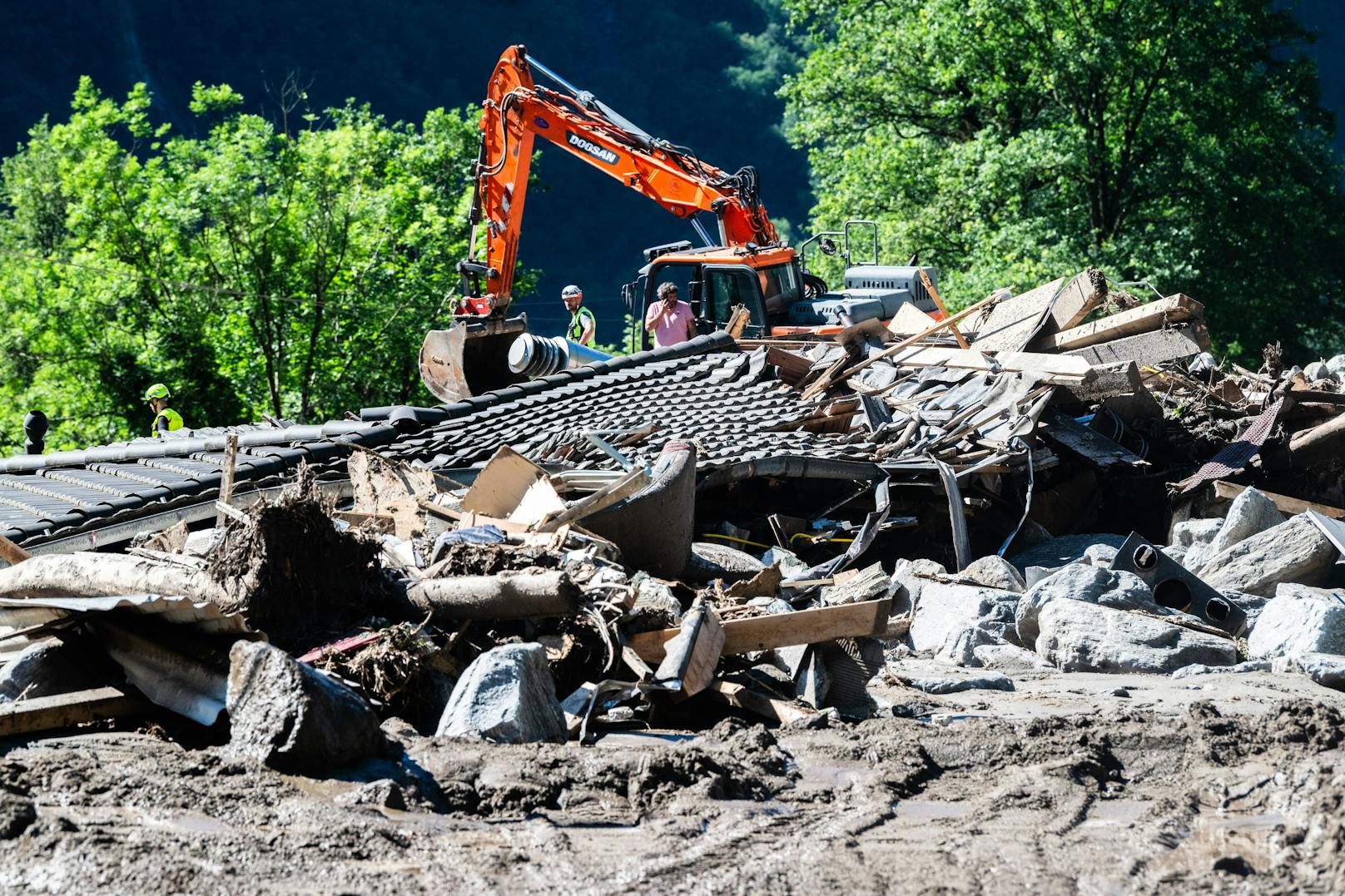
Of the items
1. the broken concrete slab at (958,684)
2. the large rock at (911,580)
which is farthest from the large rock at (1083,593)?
the broken concrete slab at (958,684)

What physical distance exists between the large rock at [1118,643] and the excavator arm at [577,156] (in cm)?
1040

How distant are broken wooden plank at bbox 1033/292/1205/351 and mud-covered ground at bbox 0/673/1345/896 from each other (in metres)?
7.74

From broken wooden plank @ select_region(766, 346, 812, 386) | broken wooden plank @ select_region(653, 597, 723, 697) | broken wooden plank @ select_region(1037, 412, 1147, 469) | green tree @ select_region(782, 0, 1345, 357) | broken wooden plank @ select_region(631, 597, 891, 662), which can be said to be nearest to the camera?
broken wooden plank @ select_region(653, 597, 723, 697)

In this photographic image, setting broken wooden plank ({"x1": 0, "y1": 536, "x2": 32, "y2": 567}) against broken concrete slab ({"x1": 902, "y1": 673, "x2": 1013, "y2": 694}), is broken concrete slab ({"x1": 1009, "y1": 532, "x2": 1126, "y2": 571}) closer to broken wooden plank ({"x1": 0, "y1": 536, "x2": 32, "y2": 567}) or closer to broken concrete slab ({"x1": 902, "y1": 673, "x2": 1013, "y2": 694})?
broken concrete slab ({"x1": 902, "y1": 673, "x2": 1013, "y2": 694})

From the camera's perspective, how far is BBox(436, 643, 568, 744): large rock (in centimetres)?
548

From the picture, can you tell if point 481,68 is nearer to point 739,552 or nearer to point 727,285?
point 727,285

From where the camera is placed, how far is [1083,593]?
8227 millimetres

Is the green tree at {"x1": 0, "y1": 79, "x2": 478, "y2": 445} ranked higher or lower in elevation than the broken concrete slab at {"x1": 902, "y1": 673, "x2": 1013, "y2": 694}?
higher

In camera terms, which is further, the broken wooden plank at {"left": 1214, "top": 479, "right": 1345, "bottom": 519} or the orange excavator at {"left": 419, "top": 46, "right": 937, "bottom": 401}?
the orange excavator at {"left": 419, "top": 46, "right": 937, "bottom": 401}

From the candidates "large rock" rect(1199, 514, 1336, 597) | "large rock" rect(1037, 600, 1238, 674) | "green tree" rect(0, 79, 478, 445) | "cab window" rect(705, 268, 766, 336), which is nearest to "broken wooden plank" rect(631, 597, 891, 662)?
"large rock" rect(1037, 600, 1238, 674)

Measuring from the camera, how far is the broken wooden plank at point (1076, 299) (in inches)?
521

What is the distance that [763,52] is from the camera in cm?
7919

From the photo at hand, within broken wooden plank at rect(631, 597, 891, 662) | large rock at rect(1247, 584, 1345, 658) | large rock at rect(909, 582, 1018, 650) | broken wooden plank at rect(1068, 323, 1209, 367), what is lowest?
large rock at rect(1247, 584, 1345, 658)

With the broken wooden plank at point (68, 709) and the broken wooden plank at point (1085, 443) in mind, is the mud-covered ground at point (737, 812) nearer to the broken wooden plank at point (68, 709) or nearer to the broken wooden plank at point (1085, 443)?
the broken wooden plank at point (68, 709)
